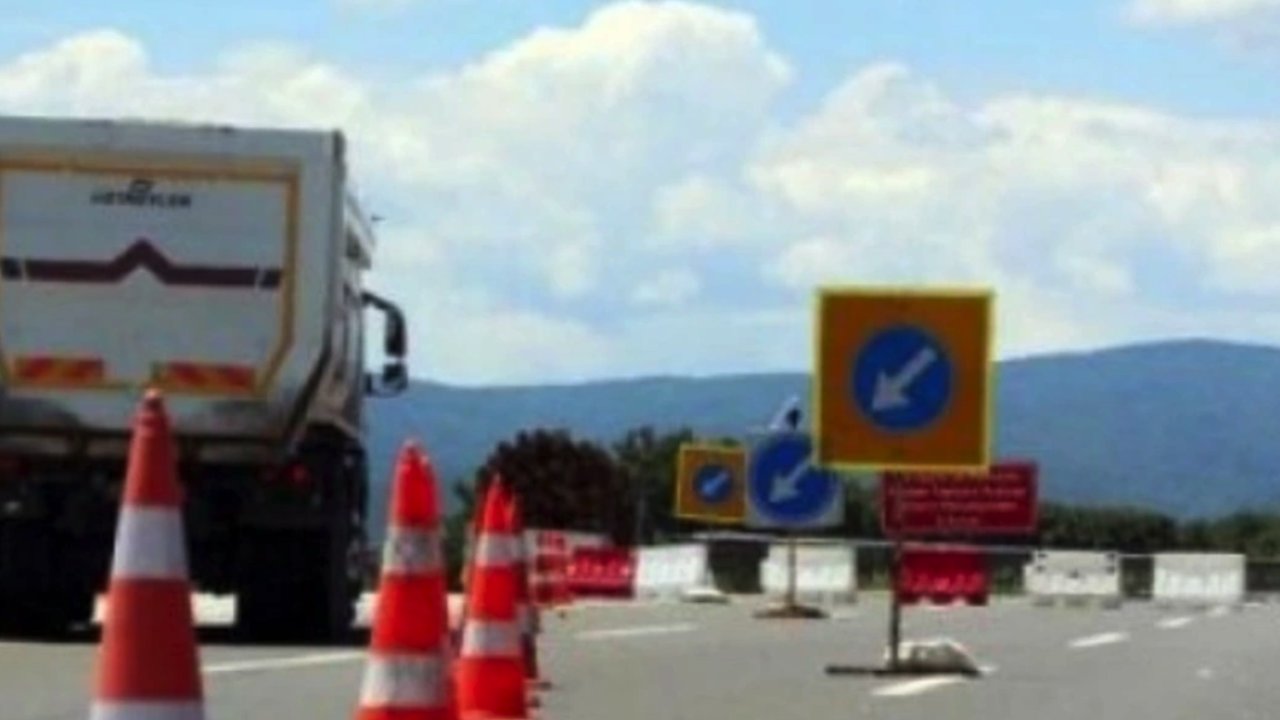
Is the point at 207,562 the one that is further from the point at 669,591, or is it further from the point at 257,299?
the point at 669,591

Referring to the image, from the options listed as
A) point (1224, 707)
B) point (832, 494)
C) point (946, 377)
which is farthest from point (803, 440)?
point (1224, 707)

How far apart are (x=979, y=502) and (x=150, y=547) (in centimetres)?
5231

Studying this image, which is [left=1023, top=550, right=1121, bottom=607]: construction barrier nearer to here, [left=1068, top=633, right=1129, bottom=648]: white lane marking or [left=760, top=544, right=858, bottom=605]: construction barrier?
[left=760, top=544, right=858, bottom=605]: construction barrier

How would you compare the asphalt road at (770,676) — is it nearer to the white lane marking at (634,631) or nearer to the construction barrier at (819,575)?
the white lane marking at (634,631)

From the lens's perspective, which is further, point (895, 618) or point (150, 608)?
point (895, 618)

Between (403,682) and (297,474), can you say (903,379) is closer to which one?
(297,474)

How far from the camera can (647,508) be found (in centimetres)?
11288

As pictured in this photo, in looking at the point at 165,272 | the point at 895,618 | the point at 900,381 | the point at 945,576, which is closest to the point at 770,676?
the point at 895,618

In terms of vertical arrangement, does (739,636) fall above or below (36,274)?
below

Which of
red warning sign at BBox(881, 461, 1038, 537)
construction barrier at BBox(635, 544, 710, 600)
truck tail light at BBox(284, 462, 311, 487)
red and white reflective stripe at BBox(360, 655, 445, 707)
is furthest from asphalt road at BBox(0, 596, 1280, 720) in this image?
red warning sign at BBox(881, 461, 1038, 537)

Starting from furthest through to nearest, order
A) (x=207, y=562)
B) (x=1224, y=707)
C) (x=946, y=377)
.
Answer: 1. (x=207, y=562)
2. (x=946, y=377)
3. (x=1224, y=707)

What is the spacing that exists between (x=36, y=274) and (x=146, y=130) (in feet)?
3.91

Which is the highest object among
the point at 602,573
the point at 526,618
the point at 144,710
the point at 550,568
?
the point at 602,573

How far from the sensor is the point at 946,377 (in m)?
22.8
